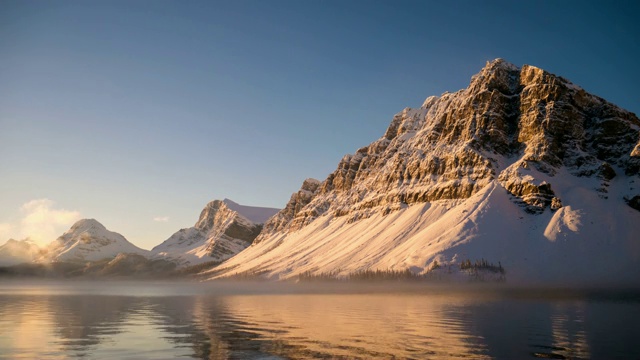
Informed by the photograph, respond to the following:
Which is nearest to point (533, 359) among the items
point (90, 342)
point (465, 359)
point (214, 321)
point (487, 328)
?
point (465, 359)

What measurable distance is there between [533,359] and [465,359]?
14.9 feet

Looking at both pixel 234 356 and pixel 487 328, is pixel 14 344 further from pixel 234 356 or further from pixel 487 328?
pixel 487 328

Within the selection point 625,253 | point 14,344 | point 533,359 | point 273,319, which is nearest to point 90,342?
point 14,344

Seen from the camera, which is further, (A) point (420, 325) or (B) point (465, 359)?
(A) point (420, 325)

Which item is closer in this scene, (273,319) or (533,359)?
(533,359)

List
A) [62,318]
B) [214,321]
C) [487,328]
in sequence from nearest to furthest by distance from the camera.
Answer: [487,328] → [214,321] → [62,318]

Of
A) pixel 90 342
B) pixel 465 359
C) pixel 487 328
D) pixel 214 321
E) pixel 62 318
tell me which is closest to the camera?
pixel 465 359

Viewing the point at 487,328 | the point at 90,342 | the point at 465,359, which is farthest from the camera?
the point at 487,328

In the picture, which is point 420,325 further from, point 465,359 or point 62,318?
point 62,318

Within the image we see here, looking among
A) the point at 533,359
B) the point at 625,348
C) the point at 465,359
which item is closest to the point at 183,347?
the point at 465,359

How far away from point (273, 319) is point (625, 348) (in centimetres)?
3817

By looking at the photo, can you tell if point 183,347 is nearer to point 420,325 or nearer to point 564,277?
point 420,325

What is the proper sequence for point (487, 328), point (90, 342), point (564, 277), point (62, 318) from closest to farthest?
point (90, 342), point (487, 328), point (62, 318), point (564, 277)

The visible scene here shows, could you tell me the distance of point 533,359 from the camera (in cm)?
3309
